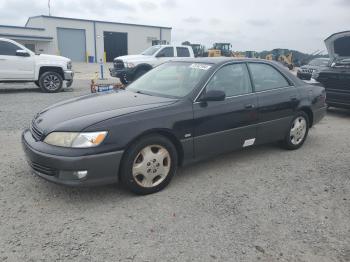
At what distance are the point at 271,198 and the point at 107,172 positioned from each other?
180cm

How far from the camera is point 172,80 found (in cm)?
457

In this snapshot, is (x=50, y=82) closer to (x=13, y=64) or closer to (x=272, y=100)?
(x=13, y=64)

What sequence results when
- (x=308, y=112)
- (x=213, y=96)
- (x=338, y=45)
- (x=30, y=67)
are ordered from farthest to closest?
(x=30, y=67)
(x=338, y=45)
(x=308, y=112)
(x=213, y=96)

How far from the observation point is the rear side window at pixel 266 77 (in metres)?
4.84

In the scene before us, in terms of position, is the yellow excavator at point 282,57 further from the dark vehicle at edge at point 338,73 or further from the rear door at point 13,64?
the rear door at point 13,64

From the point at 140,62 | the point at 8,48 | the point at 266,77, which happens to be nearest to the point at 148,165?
the point at 266,77

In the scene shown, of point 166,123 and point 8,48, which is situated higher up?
point 8,48

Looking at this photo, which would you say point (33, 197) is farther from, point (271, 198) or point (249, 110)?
point (249, 110)

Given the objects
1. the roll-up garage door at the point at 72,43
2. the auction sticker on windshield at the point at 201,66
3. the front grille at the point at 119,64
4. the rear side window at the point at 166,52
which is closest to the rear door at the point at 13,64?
the front grille at the point at 119,64

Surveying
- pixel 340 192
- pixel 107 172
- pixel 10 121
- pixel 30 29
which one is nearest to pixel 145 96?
pixel 107 172

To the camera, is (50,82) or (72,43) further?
(72,43)

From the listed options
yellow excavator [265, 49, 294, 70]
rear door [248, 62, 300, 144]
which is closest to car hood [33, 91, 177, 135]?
rear door [248, 62, 300, 144]

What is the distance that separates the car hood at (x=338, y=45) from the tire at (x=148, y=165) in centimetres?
→ 655

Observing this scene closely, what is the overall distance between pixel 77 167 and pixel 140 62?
11255 millimetres
